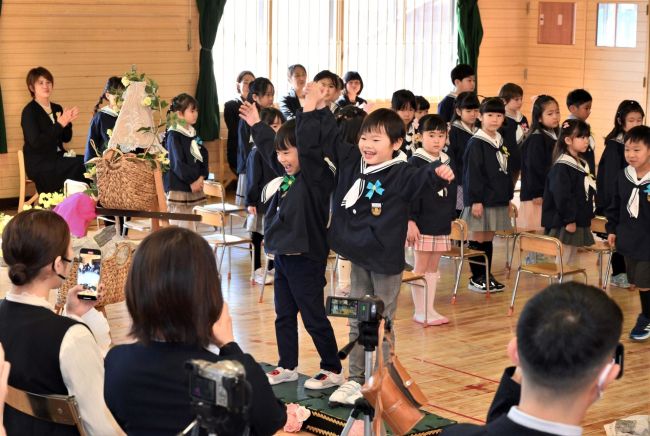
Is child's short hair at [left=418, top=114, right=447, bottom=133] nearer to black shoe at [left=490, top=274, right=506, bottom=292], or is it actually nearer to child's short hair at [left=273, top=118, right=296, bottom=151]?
black shoe at [left=490, top=274, right=506, bottom=292]

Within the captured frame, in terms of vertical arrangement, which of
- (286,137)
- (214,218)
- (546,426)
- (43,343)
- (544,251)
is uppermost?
(286,137)

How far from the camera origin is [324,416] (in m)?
5.32

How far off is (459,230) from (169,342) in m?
5.39

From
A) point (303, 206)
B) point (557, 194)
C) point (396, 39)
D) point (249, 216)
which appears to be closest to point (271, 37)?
point (396, 39)

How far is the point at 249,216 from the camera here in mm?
8375

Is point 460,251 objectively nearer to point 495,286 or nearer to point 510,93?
point 495,286

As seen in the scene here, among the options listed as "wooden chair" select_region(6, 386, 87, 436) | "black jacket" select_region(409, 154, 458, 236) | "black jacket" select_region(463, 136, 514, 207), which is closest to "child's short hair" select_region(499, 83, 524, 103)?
"black jacket" select_region(463, 136, 514, 207)

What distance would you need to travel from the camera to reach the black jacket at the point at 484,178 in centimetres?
825

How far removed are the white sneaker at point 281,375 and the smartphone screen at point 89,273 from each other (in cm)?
174

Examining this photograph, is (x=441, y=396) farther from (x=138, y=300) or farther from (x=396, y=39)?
(x=396, y=39)

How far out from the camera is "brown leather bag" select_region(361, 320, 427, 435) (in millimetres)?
3572

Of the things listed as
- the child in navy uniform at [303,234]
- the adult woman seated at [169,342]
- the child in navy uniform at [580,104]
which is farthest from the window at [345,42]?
the adult woman seated at [169,342]

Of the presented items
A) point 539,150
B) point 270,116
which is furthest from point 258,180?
point 539,150

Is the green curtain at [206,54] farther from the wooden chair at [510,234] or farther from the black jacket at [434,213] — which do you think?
the black jacket at [434,213]
